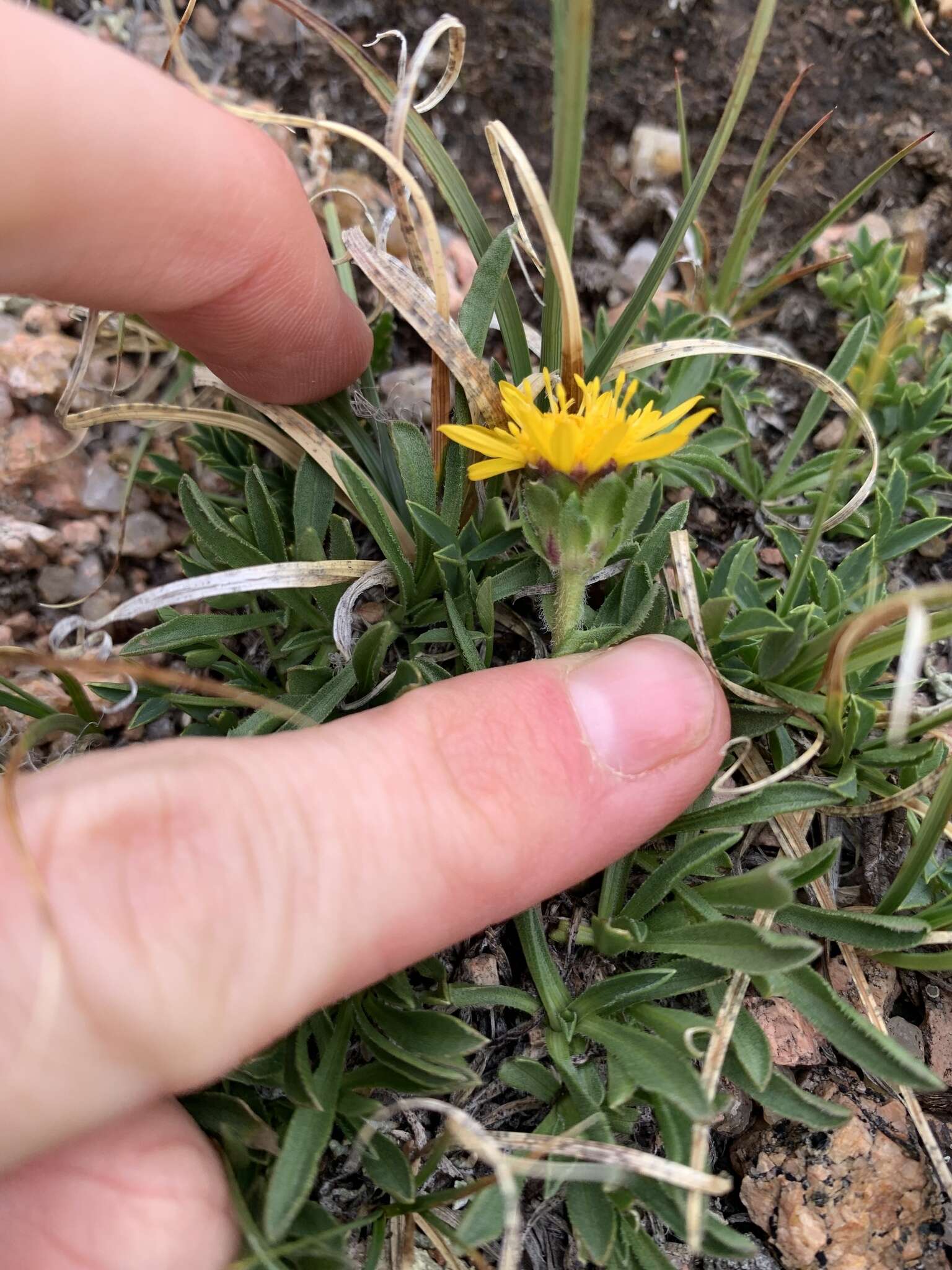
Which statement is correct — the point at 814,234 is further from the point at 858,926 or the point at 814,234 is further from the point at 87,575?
the point at 87,575

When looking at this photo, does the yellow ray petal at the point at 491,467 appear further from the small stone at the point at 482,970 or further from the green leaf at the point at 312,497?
the small stone at the point at 482,970

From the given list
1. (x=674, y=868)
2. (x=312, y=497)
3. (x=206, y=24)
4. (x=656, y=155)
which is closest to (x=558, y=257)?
(x=312, y=497)

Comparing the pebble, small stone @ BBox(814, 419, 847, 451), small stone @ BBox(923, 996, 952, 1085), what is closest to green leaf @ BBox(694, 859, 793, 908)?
small stone @ BBox(923, 996, 952, 1085)

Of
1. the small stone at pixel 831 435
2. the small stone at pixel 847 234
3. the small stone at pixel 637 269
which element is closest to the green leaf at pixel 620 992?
the small stone at pixel 831 435

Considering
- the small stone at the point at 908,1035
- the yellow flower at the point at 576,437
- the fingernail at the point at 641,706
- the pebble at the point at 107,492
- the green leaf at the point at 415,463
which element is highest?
the yellow flower at the point at 576,437

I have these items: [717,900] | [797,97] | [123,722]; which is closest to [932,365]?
[797,97]

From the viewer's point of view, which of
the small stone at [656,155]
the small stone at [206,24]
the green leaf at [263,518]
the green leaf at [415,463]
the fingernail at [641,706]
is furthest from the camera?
the small stone at [206,24]

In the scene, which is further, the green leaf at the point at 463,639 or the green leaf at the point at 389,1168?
the green leaf at the point at 463,639

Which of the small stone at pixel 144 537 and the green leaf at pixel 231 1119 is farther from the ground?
the small stone at pixel 144 537

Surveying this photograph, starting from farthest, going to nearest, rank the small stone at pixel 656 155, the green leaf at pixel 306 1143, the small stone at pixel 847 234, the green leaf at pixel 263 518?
the small stone at pixel 656 155
the small stone at pixel 847 234
the green leaf at pixel 263 518
the green leaf at pixel 306 1143

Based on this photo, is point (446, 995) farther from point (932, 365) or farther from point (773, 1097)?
point (932, 365)
